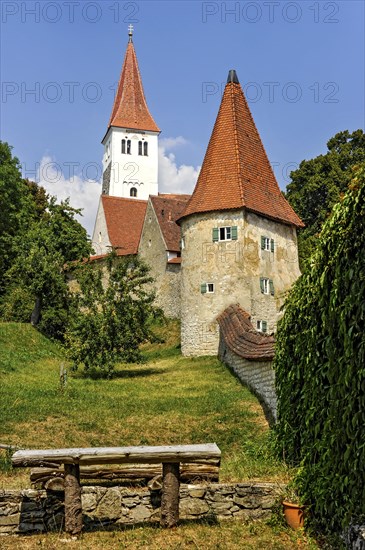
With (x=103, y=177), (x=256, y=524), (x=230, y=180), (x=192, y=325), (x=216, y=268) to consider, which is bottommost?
(x=256, y=524)

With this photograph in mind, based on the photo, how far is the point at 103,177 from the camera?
7650 centimetres

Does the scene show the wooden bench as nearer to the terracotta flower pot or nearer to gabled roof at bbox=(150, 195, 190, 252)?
the terracotta flower pot

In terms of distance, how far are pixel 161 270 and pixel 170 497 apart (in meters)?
31.9

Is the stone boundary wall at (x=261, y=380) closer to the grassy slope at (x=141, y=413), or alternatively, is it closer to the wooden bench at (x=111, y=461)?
the grassy slope at (x=141, y=413)

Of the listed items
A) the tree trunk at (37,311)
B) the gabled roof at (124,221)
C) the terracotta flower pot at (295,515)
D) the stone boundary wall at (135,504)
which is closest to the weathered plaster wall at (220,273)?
the tree trunk at (37,311)

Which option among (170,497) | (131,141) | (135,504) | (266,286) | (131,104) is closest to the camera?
(170,497)

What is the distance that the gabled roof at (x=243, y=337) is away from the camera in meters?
15.5

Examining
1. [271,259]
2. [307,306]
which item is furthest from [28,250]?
[307,306]

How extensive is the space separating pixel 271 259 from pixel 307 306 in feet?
65.8

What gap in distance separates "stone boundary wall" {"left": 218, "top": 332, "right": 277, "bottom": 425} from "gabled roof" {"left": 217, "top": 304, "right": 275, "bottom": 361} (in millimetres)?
306

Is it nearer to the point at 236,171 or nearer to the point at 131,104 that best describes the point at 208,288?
the point at 236,171

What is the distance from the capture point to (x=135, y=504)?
772cm

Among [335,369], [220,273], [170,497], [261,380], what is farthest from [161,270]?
[335,369]

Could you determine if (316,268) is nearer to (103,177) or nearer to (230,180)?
(230,180)
